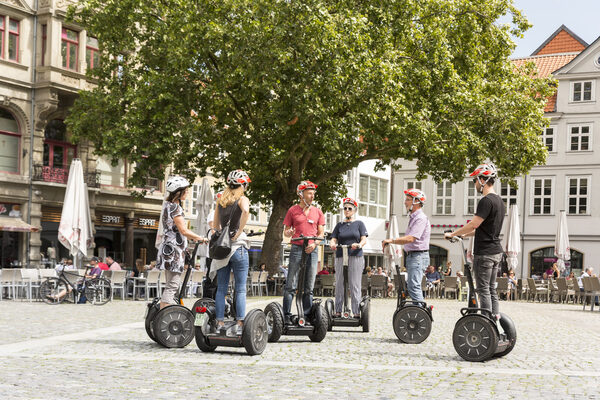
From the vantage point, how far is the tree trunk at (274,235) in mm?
28266

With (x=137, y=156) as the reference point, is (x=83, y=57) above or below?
above

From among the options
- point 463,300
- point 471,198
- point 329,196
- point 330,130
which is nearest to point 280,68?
point 330,130

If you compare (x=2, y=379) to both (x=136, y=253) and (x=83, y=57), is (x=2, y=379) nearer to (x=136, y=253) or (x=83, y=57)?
(x=83, y=57)

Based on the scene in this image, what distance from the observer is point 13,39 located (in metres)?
31.5

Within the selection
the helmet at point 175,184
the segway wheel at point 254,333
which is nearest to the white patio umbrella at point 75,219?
the helmet at point 175,184

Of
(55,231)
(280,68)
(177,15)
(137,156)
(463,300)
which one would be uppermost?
(177,15)

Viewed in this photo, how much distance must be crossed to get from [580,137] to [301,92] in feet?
92.1

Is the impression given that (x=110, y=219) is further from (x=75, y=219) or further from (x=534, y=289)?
(x=534, y=289)

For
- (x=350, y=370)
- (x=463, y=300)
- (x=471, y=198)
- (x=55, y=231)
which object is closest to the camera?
(x=350, y=370)

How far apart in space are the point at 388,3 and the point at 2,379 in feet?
71.5

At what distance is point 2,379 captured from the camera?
729 centimetres

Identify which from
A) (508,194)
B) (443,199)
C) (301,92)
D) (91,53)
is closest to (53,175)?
(91,53)

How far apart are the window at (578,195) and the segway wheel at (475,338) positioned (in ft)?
131

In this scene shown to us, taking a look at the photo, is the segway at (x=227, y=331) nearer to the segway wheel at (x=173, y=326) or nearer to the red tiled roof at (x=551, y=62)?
the segway wheel at (x=173, y=326)
